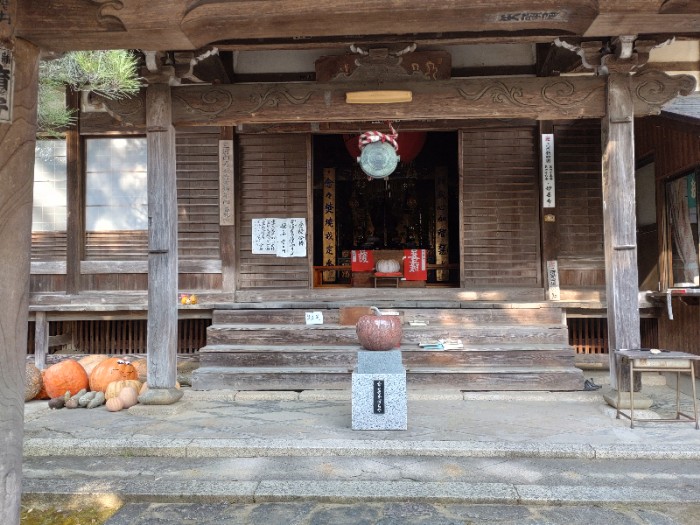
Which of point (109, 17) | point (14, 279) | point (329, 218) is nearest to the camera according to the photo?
point (14, 279)

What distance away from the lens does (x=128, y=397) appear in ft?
23.5

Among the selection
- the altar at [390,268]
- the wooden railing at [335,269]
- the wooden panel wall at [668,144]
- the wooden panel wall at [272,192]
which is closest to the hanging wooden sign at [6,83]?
the wooden panel wall at [272,192]

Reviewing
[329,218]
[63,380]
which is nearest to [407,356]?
[63,380]

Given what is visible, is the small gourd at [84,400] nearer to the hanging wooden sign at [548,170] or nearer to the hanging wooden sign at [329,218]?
the hanging wooden sign at [548,170]

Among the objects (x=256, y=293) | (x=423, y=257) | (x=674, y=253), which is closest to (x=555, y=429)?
(x=674, y=253)

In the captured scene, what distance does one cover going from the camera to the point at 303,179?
32.1 ft

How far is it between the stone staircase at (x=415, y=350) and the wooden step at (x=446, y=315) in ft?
0.05

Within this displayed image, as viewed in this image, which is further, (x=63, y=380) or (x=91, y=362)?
(x=91, y=362)

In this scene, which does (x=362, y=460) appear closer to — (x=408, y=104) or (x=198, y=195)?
(x=408, y=104)

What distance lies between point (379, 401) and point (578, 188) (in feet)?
19.0

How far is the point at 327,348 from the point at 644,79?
568cm

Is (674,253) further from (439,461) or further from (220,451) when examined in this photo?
(220,451)

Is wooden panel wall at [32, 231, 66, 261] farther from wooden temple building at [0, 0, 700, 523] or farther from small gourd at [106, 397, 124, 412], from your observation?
small gourd at [106, 397, 124, 412]

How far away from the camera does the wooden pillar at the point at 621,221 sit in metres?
6.84
